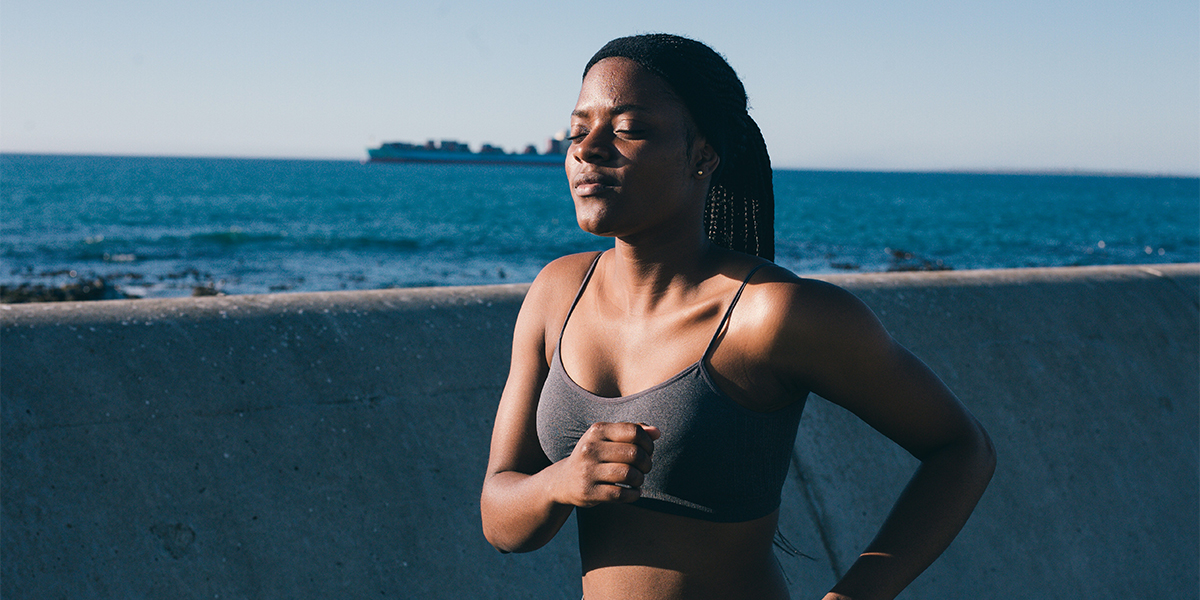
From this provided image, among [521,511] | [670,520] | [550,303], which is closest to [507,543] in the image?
[521,511]

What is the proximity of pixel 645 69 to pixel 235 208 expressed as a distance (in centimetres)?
6321

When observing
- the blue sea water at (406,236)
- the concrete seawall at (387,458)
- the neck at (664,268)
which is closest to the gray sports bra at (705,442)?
the neck at (664,268)

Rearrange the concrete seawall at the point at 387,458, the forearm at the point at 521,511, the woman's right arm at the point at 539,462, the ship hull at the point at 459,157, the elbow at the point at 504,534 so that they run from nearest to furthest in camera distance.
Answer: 1. the woman's right arm at the point at 539,462
2. the forearm at the point at 521,511
3. the elbow at the point at 504,534
4. the concrete seawall at the point at 387,458
5. the ship hull at the point at 459,157

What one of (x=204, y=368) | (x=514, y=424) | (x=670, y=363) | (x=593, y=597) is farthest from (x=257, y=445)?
(x=670, y=363)

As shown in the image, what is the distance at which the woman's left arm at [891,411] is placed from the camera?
A: 1.30m

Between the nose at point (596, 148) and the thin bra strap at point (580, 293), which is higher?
the nose at point (596, 148)

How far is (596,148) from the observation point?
1.39 metres

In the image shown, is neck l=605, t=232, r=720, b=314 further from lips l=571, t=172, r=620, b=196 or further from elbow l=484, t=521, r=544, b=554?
elbow l=484, t=521, r=544, b=554

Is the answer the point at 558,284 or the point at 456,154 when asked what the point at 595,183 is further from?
the point at 456,154

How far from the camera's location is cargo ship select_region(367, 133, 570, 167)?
14525 centimetres

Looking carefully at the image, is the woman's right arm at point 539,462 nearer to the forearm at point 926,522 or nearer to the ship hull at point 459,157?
the forearm at point 926,522

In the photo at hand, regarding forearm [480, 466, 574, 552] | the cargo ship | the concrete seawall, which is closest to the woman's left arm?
forearm [480, 466, 574, 552]

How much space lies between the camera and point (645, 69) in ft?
4.58

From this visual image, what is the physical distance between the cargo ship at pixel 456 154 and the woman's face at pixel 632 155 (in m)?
145
